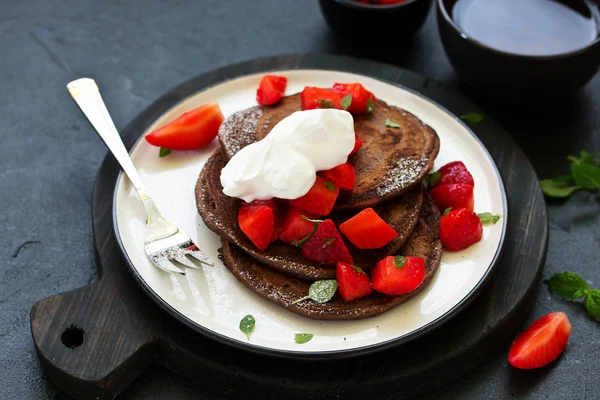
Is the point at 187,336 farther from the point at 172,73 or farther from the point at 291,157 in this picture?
the point at 172,73

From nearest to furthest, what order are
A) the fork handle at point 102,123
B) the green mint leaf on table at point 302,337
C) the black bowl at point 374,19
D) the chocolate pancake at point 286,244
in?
the green mint leaf on table at point 302,337 → the chocolate pancake at point 286,244 → the fork handle at point 102,123 → the black bowl at point 374,19

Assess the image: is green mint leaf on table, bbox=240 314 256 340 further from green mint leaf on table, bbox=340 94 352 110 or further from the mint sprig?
the mint sprig

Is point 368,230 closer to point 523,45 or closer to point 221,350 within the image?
point 221,350

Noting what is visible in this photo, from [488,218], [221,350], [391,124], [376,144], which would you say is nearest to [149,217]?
[221,350]

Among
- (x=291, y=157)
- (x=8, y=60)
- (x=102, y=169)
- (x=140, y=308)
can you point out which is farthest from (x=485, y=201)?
(x=8, y=60)

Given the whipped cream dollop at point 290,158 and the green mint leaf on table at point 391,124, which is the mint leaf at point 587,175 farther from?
the whipped cream dollop at point 290,158

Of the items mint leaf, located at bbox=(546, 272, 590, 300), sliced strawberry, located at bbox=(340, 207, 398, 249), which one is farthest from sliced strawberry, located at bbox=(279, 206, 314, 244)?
mint leaf, located at bbox=(546, 272, 590, 300)

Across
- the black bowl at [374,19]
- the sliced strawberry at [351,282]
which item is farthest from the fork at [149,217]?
the black bowl at [374,19]
